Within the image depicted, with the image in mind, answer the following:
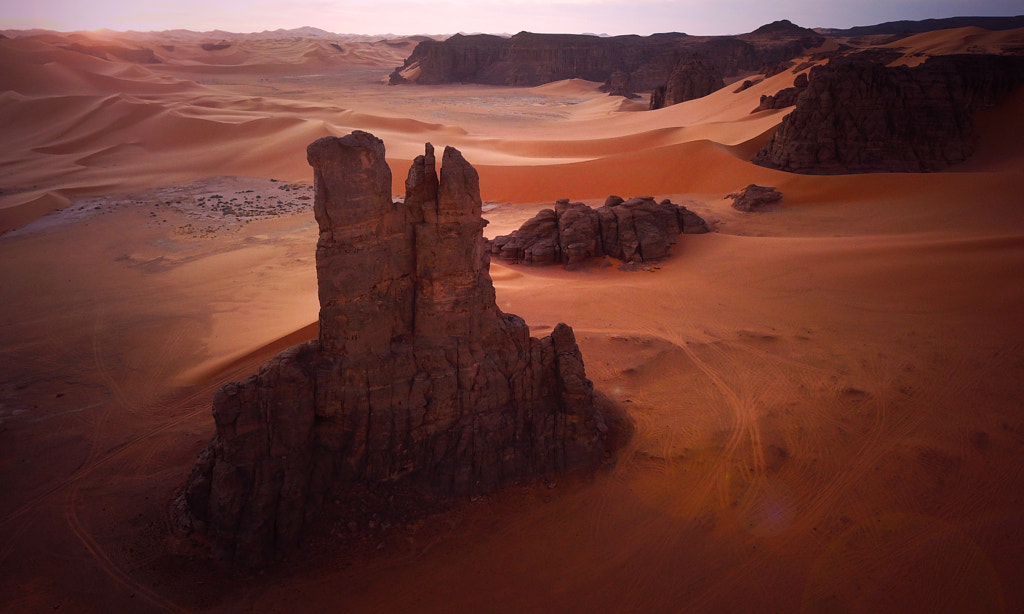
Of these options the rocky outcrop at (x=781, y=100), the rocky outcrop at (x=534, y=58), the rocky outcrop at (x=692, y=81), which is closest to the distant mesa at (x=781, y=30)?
the rocky outcrop at (x=534, y=58)

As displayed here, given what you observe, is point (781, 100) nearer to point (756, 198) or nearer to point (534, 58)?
point (756, 198)

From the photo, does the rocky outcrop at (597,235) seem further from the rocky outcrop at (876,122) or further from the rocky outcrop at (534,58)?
the rocky outcrop at (534,58)

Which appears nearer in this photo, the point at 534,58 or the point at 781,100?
the point at 781,100

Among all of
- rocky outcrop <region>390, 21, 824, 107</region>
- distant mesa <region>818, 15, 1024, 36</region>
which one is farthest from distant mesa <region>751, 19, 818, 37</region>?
distant mesa <region>818, 15, 1024, 36</region>

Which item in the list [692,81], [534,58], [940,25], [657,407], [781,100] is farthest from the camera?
[940,25]

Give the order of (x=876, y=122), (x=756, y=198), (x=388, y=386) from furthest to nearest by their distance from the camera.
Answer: (x=876, y=122) < (x=756, y=198) < (x=388, y=386)

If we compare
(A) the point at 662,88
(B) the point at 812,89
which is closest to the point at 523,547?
(B) the point at 812,89

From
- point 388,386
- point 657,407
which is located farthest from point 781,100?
point 388,386
